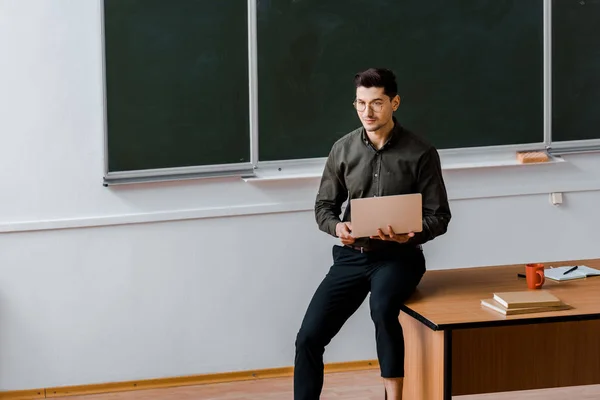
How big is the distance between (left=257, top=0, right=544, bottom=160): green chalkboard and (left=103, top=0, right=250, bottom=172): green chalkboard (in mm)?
147

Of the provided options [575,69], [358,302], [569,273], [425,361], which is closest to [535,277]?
[569,273]

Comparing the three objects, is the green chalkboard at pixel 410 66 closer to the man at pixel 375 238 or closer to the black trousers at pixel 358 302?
the man at pixel 375 238

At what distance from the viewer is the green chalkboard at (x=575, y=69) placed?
17.3 ft

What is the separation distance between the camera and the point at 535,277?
3.79 m

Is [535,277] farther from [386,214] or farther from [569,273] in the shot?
[386,214]

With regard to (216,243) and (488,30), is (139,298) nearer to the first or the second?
(216,243)

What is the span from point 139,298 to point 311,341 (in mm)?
1360

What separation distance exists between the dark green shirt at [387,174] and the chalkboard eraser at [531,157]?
4.35 feet

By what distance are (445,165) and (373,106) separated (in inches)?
53.5

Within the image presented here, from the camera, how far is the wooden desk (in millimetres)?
3582

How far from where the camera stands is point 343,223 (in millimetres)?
3936

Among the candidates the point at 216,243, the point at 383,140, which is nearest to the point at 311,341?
the point at 383,140

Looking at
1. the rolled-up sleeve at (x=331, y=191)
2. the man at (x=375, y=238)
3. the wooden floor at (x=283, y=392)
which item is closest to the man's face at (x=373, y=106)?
the man at (x=375, y=238)

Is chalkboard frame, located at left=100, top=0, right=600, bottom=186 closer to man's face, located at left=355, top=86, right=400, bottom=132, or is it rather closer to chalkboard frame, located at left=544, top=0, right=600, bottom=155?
chalkboard frame, located at left=544, top=0, right=600, bottom=155
